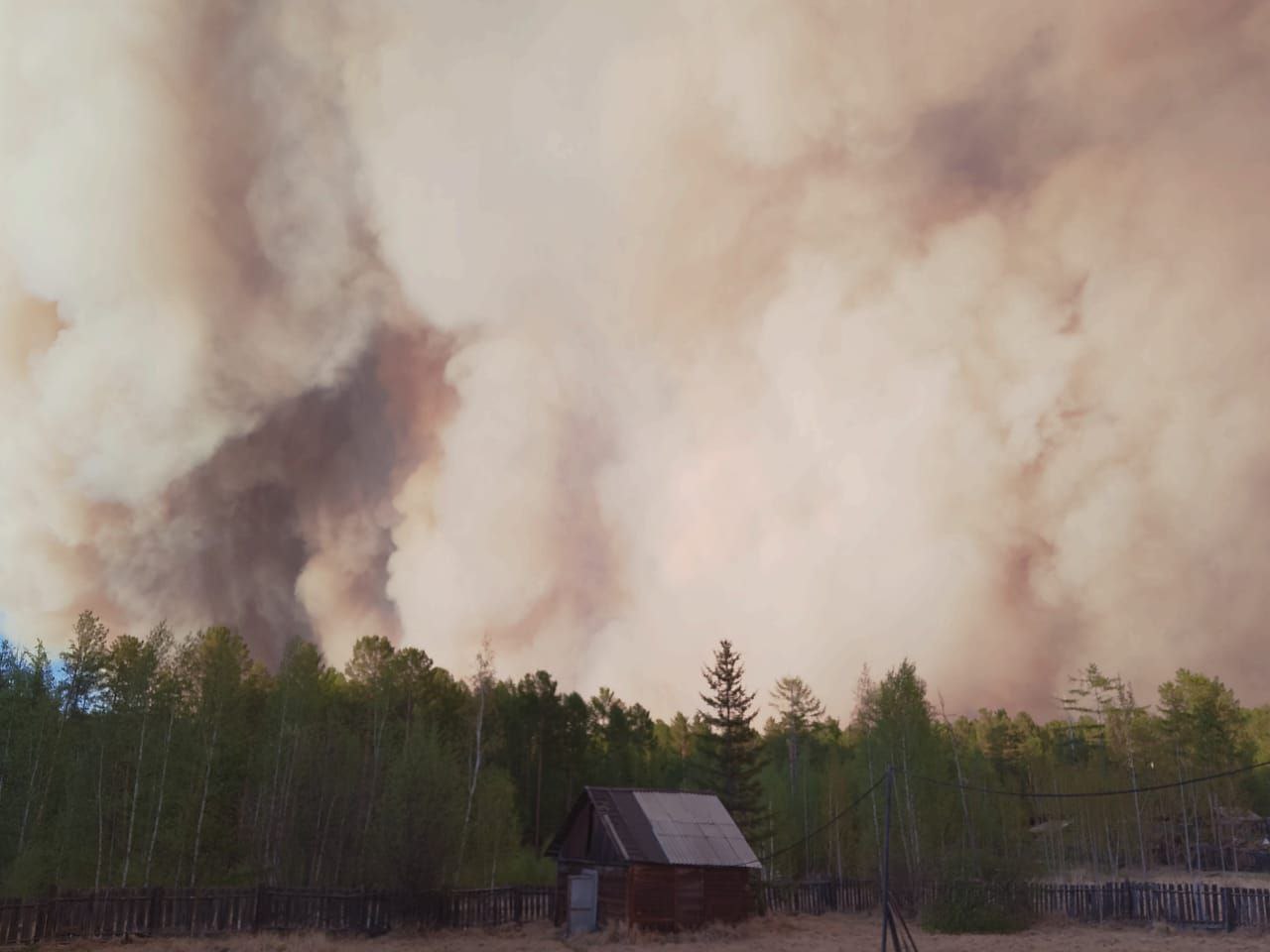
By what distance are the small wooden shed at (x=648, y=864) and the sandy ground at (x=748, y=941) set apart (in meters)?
1.08

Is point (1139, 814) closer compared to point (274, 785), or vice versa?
A: point (274, 785)

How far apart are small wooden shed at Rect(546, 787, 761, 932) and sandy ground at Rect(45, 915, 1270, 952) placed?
3.56 ft

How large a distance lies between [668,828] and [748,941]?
18.2 feet

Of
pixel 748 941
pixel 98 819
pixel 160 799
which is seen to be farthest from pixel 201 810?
pixel 748 941

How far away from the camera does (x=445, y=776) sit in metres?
38.3

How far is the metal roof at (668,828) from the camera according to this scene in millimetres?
37438

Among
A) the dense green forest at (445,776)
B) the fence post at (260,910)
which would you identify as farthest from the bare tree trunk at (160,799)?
the fence post at (260,910)

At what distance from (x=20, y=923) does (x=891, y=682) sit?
47319 millimetres

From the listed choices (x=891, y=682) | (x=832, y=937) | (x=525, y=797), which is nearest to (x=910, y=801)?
(x=891, y=682)

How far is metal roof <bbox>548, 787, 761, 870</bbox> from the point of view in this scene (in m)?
37.4

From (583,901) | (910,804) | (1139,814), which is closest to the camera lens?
(583,901)

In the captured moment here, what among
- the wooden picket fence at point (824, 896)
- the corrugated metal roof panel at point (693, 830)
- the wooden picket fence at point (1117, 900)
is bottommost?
the wooden picket fence at point (824, 896)

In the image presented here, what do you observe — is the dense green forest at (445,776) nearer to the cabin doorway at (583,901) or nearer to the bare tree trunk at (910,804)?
the bare tree trunk at (910,804)

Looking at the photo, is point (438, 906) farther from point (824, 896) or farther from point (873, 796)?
point (873, 796)
